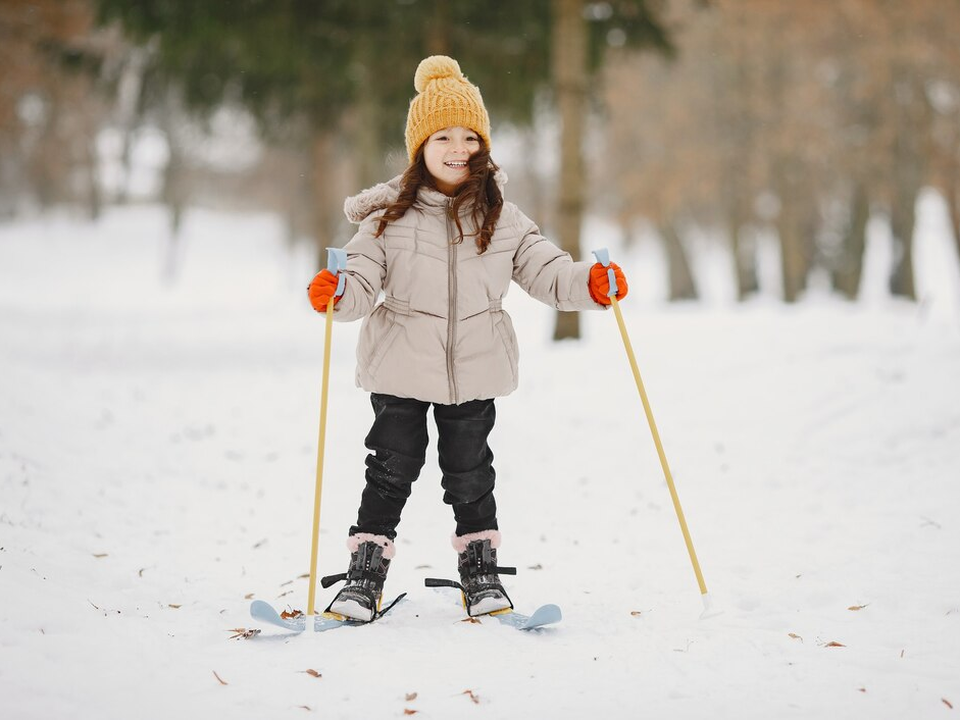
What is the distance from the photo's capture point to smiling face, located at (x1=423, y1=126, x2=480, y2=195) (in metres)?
3.19

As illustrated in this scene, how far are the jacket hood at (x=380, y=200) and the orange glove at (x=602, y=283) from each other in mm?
527

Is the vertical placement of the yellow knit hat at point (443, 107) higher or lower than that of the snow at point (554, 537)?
higher

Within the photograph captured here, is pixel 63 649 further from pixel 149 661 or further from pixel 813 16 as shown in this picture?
pixel 813 16

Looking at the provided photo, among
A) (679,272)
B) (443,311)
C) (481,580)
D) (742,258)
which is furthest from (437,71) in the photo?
(679,272)

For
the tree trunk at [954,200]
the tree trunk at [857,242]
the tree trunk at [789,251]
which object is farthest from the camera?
the tree trunk at [857,242]

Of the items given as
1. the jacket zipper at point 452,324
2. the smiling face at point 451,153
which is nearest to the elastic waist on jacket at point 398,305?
the jacket zipper at point 452,324

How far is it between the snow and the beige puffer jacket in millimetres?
965

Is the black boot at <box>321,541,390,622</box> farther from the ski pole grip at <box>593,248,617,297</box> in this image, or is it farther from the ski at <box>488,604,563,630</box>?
the ski pole grip at <box>593,248,617,297</box>

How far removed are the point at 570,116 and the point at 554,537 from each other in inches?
233

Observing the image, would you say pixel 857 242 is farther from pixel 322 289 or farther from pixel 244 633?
A: pixel 244 633

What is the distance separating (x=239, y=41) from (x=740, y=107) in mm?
11010

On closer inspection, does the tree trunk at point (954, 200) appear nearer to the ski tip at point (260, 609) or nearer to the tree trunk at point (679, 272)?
the tree trunk at point (679, 272)

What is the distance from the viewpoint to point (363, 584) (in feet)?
10.3

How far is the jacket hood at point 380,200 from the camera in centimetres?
317
